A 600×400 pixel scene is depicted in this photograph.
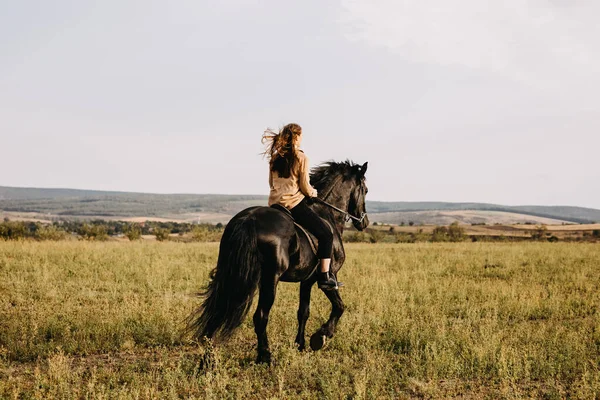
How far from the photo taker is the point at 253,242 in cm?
614

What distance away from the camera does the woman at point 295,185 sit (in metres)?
6.75

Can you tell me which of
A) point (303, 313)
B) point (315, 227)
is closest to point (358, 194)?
point (315, 227)

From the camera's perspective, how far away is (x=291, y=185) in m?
6.91

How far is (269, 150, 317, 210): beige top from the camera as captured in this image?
6.87m

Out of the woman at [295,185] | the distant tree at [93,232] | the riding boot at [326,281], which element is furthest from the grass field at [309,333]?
the distant tree at [93,232]

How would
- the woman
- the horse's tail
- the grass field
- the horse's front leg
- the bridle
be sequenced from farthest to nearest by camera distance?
the bridle, the horse's front leg, the woman, the horse's tail, the grass field

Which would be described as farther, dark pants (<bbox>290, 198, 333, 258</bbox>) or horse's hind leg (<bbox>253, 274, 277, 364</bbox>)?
dark pants (<bbox>290, 198, 333, 258</bbox>)

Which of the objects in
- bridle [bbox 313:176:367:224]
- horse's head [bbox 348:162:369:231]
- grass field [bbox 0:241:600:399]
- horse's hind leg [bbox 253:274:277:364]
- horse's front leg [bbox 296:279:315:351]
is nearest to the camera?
grass field [bbox 0:241:600:399]

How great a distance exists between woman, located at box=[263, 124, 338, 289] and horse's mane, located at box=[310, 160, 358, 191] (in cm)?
94

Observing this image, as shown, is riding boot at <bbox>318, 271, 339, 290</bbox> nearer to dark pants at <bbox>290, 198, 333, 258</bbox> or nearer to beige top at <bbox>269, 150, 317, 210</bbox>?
dark pants at <bbox>290, 198, 333, 258</bbox>

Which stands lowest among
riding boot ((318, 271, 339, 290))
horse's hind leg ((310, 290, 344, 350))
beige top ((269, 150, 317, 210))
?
horse's hind leg ((310, 290, 344, 350))

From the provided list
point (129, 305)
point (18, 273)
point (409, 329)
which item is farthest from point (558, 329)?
point (18, 273)

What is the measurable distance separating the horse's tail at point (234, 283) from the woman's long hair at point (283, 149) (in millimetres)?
952

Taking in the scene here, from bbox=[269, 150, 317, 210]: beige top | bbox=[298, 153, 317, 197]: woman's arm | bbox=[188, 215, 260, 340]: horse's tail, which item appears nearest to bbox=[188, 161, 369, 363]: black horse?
bbox=[188, 215, 260, 340]: horse's tail
